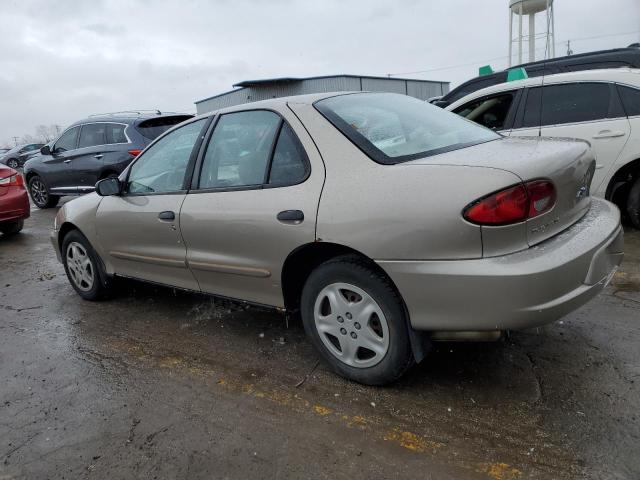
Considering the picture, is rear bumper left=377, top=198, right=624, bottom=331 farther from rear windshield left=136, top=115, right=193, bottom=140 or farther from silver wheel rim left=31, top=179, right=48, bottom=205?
silver wheel rim left=31, top=179, right=48, bottom=205

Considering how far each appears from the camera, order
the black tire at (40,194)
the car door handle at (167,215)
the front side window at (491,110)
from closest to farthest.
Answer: the car door handle at (167,215) < the front side window at (491,110) < the black tire at (40,194)

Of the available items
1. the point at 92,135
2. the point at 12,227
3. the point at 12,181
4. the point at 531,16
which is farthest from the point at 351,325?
the point at 531,16

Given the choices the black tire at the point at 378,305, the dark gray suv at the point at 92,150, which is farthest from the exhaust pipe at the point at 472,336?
the dark gray suv at the point at 92,150

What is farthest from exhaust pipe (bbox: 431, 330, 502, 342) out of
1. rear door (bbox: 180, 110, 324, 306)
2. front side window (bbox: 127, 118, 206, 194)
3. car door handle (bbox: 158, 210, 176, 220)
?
front side window (bbox: 127, 118, 206, 194)

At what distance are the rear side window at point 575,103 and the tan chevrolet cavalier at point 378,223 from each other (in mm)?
2443

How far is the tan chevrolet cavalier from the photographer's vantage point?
214 cm

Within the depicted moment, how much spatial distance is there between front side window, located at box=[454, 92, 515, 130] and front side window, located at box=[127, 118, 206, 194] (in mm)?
3218

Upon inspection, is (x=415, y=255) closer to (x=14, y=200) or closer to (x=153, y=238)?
(x=153, y=238)

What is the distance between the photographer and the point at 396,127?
284cm

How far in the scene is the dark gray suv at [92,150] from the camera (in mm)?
8414

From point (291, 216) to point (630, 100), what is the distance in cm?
396

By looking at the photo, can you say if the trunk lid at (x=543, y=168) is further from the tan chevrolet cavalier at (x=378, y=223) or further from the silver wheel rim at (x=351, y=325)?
the silver wheel rim at (x=351, y=325)

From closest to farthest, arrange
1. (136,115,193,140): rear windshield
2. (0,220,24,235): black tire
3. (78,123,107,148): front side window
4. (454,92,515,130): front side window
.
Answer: (454,92,515,130): front side window → (0,220,24,235): black tire → (136,115,193,140): rear windshield → (78,123,107,148): front side window

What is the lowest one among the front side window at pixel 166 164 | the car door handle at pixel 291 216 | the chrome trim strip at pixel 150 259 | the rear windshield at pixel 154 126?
the chrome trim strip at pixel 150 259
